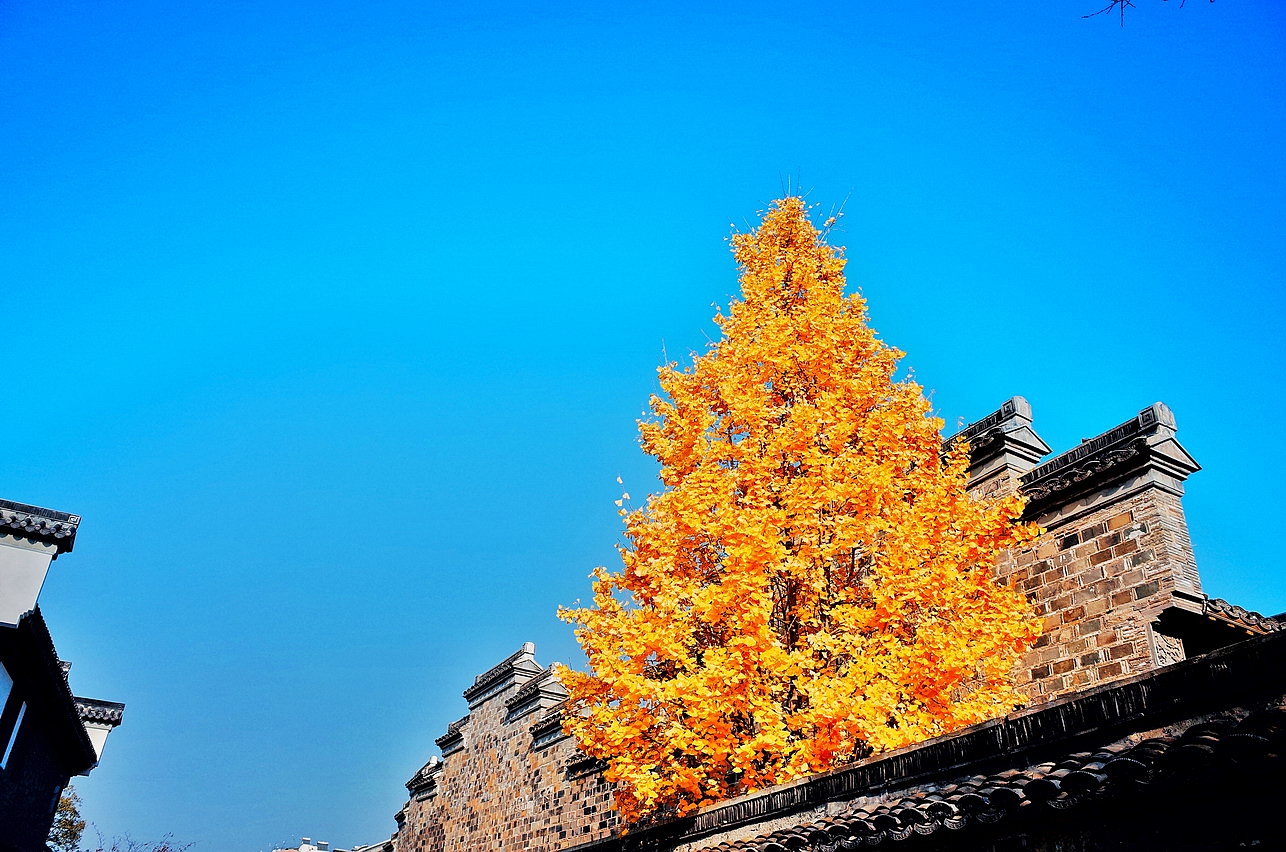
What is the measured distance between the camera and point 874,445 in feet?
38.9

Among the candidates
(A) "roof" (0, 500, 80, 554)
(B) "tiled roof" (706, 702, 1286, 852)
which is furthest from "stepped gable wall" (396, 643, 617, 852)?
(A) "roof" (0, 500, 80, 554)

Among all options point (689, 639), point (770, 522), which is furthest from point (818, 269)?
point (689, 639)

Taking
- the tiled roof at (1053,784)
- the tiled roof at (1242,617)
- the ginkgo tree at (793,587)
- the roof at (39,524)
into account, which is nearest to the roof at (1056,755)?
the tiled roof at (1053,784)

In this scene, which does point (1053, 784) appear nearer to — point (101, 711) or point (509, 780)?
point (509, 780)

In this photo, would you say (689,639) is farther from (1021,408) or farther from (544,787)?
(544,787)

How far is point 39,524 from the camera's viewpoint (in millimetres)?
18828

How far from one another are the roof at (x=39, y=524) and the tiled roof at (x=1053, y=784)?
18886mm

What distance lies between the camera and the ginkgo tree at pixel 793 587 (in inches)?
388

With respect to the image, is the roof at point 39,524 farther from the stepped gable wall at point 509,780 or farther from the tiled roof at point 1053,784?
the tiled roof at point 1053,784

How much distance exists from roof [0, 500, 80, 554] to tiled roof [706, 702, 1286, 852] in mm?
18886

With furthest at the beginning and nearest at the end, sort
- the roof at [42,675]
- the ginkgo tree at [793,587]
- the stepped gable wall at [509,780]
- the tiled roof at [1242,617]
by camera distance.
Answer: the stepped gable wall at [509,780] → the roof at [42,675] → the ginkgo tree at [793,587] → the tiled roof at [1242,617]

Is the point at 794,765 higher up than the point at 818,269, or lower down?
lower down

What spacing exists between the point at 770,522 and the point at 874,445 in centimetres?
210

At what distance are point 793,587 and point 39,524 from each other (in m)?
17.7
